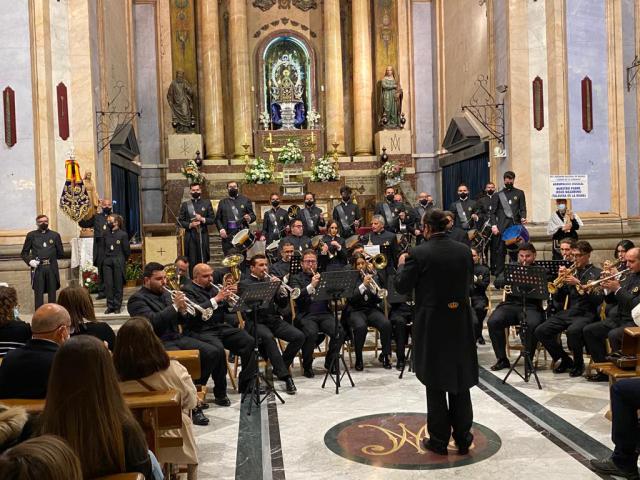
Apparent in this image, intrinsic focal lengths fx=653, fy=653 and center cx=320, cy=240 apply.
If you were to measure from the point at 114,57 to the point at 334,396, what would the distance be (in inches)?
483

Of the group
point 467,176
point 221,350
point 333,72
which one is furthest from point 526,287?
point 333,72

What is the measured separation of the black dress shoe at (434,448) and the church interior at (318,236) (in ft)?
0.04

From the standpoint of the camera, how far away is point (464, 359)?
17.3 feet

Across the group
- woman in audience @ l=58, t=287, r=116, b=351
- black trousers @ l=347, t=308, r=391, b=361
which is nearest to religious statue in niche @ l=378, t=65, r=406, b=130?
black trousers @ l=347, t=308, r=391, b=361

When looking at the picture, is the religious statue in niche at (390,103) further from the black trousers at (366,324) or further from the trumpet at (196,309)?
the trumpet at (196,309)

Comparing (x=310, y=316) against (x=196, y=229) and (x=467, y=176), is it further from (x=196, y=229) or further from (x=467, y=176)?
(x=467, y=176)

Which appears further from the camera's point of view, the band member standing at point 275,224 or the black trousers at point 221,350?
the band member standing at point 275,224

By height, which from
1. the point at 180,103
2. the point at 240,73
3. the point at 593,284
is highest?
the point at 240,73

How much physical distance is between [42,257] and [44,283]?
44 cm

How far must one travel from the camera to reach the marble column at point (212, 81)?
64.7 ft

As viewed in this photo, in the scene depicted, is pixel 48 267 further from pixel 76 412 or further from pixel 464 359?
pixel 76 412

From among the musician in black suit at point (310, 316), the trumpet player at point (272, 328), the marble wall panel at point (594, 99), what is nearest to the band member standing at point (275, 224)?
the musician in black suit at point (310, 316)

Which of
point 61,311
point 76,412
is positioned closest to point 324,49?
point 61,311

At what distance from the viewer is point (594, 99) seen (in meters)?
12.9
